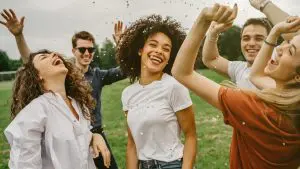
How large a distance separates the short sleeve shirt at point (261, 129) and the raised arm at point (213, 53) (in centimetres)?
78

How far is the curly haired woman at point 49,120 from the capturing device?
3.39 metres

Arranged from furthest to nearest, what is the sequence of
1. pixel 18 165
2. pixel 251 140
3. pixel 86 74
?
1. pixel 86 74
2. pixel 18 165
3. pixel 251 140

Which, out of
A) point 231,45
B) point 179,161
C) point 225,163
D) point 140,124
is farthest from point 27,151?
point 231,45

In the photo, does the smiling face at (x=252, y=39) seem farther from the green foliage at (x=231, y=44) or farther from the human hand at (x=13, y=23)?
the green foliage at (x=231, y=44)

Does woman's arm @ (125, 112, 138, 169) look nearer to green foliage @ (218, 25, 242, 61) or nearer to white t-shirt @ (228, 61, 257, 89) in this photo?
white t-shirt @ (228, 61, 257, 89)

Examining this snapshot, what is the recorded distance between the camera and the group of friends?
263cm

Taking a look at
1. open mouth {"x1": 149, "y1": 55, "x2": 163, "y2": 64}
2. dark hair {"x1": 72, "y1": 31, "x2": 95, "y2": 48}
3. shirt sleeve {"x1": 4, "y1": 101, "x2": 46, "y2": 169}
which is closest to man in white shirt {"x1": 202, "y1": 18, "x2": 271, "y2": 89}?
open mouth {"x1": 149, "y1": 55, "x2": 163, "y2": 64}

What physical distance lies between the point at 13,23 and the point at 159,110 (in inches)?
98.8

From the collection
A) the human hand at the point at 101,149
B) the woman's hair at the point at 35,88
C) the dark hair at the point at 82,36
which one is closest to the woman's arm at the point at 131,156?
the human hand at the point at 101,149

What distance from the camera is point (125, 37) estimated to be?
4.72 metres

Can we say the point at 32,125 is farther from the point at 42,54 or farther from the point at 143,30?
the point at 143,30

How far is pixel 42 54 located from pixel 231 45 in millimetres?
47593

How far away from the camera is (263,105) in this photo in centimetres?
264

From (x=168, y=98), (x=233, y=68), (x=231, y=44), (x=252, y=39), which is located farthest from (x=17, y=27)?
(x=231, y=44)
